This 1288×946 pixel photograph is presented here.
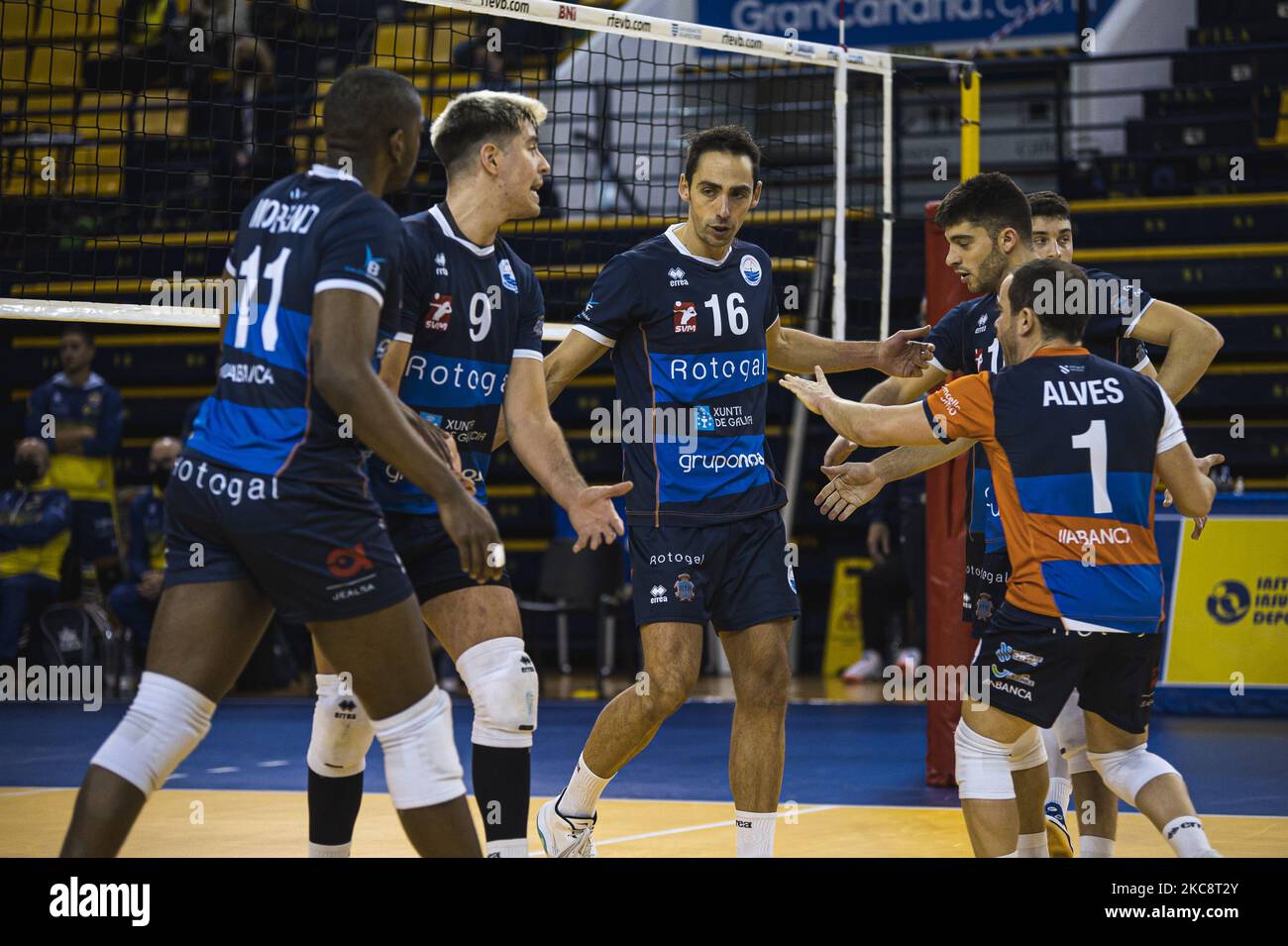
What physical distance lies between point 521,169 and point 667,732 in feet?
18.9

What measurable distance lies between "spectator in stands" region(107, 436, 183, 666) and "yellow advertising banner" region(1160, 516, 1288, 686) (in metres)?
7.12

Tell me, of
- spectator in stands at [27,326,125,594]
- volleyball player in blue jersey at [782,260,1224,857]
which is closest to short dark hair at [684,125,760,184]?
volleyball player in blue jersey at [782,260,1224,857]

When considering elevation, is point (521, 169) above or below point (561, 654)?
above

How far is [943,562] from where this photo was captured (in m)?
7.96

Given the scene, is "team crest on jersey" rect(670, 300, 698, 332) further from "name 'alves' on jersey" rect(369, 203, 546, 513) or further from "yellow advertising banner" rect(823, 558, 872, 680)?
"yellow advertising banner" rect(823, 558, 872, 680)

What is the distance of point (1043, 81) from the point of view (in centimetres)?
1540

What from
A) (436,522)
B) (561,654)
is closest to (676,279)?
(436,522)

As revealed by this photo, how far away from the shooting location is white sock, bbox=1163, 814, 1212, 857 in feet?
14.6

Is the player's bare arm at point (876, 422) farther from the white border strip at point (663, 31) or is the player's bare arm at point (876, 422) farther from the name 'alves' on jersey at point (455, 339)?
the white border strip at point (663, 31)

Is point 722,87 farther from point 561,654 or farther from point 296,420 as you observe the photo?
point 296,420

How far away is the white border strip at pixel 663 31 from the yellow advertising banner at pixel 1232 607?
4.31m

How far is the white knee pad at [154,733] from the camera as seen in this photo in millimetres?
3688

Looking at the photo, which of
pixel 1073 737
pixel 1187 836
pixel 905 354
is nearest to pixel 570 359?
pixel 905 354

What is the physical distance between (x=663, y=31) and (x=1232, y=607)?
18.4 ft
